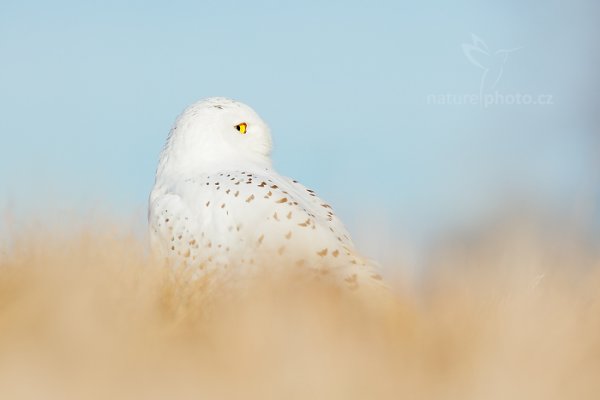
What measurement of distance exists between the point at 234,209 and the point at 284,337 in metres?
2.04

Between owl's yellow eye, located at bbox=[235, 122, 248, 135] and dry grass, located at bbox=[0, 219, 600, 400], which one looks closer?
dry grass, located at bbox=[0, 219, 600, 400]

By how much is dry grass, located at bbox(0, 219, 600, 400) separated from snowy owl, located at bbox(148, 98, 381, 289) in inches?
29.2

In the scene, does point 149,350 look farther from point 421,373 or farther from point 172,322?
point 421,373

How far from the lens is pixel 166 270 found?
3.66 m

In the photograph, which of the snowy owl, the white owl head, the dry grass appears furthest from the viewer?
the white owl head

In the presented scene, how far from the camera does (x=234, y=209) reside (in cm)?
448

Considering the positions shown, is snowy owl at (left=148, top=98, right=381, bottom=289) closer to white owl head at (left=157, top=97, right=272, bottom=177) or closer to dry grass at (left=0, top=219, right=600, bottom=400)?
white owl head at (left=157, top=97, right=272, bottom=177)

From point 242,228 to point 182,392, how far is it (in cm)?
227

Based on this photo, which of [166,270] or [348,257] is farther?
[348,257]

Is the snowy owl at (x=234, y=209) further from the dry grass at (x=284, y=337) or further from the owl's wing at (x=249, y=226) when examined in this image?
the dry grass at (x=284, y=337)

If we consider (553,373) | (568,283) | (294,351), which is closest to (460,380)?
(553,373)

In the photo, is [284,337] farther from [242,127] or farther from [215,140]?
[242,127]

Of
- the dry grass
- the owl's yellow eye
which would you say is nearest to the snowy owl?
the owl's yellow eye

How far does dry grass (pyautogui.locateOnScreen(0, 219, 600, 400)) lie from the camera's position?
2225 millimetres
